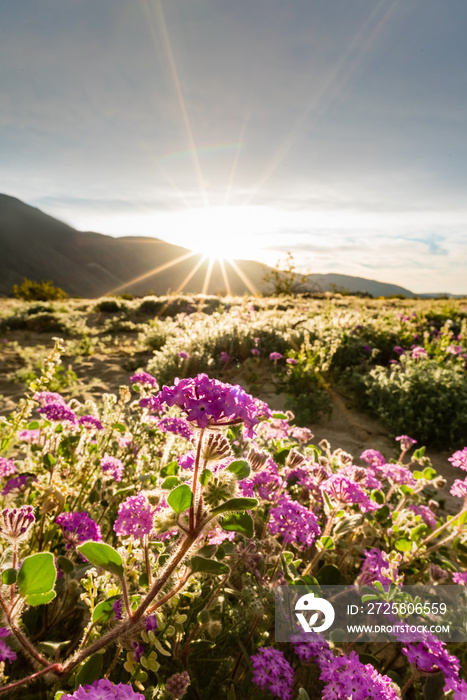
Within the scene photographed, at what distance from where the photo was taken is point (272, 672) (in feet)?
4.49

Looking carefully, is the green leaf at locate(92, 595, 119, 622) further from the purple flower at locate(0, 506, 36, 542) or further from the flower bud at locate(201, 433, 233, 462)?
the flower bud at locate(201, 433, 233, 462)

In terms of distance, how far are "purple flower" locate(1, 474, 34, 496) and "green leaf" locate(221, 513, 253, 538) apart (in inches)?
59.5

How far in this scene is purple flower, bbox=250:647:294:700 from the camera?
1344mm

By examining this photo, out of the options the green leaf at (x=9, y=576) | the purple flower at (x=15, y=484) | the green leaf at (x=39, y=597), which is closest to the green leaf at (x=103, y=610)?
the green leaf at (x=39, y=597)

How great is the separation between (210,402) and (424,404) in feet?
17.7

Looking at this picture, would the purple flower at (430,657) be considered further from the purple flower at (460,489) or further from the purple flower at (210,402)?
the purple flower at (210,402)

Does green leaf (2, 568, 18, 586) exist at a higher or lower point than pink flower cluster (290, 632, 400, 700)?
higher

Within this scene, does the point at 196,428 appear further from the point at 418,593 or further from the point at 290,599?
the point at 418,593

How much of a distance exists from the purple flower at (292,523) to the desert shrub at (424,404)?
3.98 meters

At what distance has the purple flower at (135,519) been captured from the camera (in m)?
1.31

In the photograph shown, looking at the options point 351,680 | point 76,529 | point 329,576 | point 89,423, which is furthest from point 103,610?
point 89,423

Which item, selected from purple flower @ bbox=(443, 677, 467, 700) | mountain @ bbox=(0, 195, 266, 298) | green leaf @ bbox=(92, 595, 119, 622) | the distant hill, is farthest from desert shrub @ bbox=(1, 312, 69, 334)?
mountain @ bbox=(0, 195, 266, 298)

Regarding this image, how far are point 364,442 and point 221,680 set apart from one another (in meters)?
4.08

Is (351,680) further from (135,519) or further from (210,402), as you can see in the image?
(210,402)
